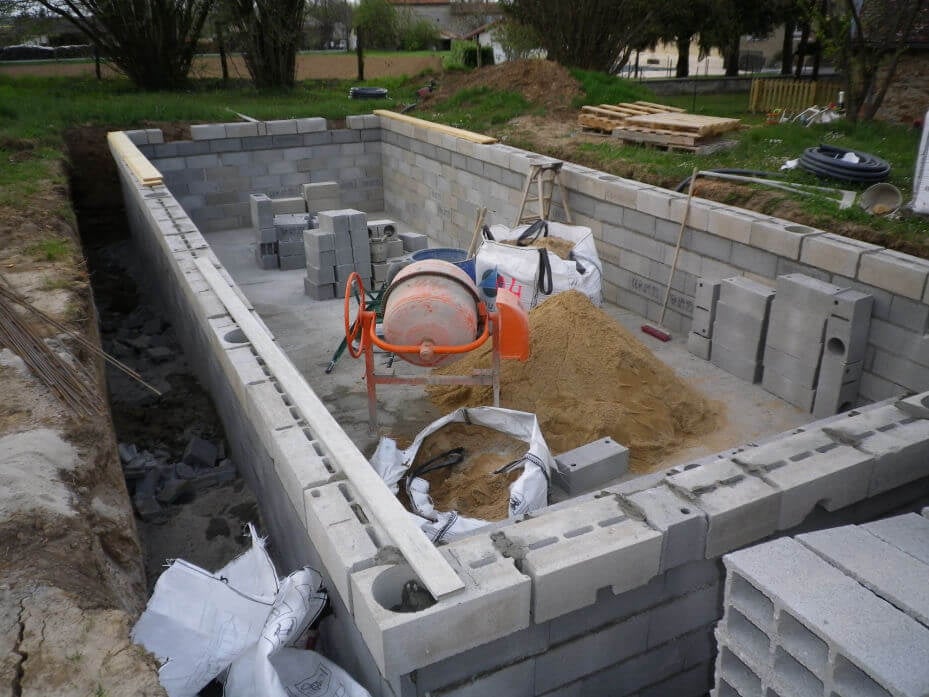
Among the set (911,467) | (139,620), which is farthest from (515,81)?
(139,620)

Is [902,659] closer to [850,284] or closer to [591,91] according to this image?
[850,284]

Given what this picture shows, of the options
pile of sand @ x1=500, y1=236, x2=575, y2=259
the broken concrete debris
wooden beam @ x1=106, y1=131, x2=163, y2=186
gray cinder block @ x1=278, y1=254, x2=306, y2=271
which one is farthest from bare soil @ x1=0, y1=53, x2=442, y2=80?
the broken concrete debris

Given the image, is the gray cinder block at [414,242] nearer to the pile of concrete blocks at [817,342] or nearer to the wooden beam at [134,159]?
the wooden beam at [134,159]


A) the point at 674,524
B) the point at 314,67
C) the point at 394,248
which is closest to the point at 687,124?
the point at 394,248

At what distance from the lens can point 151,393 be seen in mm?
8484

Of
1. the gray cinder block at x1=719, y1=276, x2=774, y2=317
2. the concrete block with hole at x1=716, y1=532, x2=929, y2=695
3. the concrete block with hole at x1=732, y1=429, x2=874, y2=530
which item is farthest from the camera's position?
the gray cinder block at x1=719, y1=276, x2=774, y2=317

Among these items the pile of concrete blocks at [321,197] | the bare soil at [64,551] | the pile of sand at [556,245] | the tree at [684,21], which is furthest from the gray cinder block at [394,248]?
the tree at [684,21]

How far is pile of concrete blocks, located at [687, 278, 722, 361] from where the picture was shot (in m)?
7.65

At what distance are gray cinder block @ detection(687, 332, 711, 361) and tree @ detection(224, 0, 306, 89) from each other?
1715cm

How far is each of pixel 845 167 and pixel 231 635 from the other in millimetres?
7930

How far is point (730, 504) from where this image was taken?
155 inches

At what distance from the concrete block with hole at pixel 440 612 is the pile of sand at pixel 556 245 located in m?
5.23

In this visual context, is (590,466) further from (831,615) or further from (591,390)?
(831,615)

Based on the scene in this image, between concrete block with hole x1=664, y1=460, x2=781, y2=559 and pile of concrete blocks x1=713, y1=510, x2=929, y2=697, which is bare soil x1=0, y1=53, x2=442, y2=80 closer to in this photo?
concrete block with hole x1=664, y1=460, x2=781, y2=559
